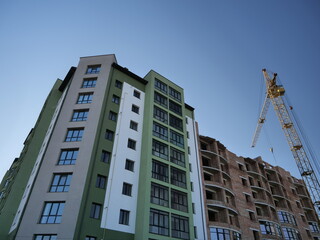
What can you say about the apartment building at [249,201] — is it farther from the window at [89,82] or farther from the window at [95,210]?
the window at [89,82]

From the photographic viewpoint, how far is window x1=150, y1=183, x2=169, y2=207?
91.8ft

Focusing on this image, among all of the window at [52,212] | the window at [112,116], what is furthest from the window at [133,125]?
the window at [52,212]

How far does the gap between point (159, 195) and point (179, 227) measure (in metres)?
4.26

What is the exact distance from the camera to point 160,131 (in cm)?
3469

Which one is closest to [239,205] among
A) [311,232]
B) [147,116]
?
[147,116]

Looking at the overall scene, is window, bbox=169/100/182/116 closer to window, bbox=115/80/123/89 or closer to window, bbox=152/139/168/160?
window, bbox=152/139/168/160

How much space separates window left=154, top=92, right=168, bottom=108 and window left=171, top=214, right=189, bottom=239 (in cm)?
1711

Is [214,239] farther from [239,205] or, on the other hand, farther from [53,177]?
[53,177]

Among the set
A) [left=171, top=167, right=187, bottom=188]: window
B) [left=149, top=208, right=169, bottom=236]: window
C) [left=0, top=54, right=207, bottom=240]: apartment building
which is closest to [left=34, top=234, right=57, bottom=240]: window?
[left=0, top=54, right=207, bottom=240]: apartment building

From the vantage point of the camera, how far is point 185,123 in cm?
4009

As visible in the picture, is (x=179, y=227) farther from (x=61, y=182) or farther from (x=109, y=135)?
(x=61, y=182)

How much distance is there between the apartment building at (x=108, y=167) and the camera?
23969 mm

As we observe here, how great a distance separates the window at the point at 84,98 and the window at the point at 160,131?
386 inches

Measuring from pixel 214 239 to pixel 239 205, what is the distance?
10.9 m
